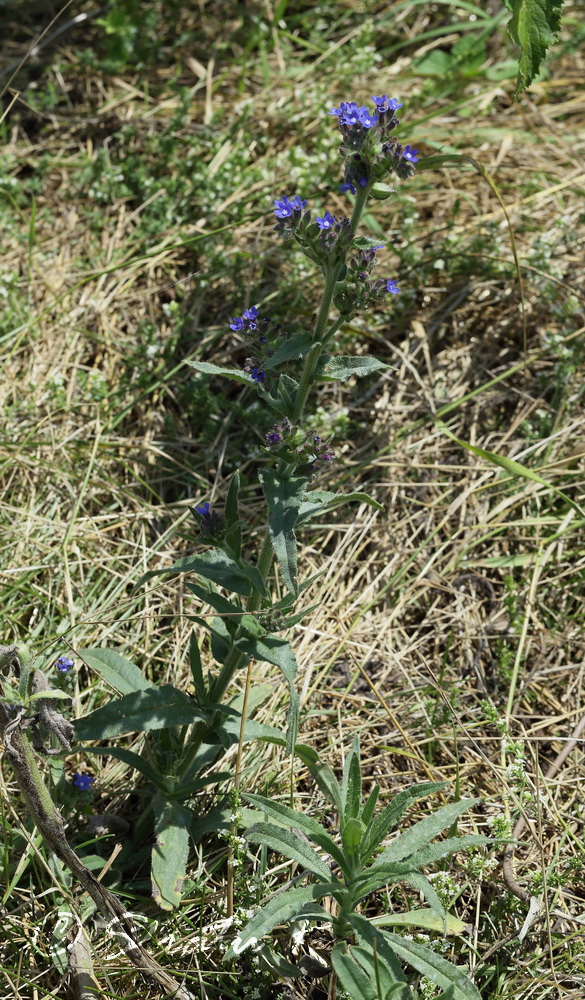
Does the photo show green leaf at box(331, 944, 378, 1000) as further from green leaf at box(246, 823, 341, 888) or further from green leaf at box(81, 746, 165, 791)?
green leaf at box(81, 746, 165, 791)

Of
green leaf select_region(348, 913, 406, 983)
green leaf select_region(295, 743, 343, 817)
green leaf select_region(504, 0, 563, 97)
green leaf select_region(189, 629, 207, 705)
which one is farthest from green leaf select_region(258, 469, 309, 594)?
green leaf select_region(504, 0, 563, 97)

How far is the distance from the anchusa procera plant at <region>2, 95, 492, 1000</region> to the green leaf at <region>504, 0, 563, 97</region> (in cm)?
78

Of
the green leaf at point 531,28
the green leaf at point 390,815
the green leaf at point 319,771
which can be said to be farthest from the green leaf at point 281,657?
the green leaf at point 531,28

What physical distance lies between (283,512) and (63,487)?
5.40 feet

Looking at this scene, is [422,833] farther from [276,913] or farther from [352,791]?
[276,913]

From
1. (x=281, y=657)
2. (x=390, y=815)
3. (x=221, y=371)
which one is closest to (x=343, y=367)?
(x=221, y=371)

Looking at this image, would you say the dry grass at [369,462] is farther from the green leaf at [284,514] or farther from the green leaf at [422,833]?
the green leaf at [284,514]

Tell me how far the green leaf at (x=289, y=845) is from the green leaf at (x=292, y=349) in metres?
1.36

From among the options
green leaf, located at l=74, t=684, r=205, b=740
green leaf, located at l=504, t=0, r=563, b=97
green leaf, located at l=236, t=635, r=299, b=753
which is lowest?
green leaf, located at l=74, t=684, r=205, b=740

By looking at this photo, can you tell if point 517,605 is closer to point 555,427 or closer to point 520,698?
point 520,698

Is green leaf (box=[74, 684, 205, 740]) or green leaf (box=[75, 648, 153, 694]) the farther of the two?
green leaf (box=[75, 648, 153, 694])

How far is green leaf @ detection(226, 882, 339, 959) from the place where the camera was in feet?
8.04

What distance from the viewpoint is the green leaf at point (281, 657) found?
2.51 m

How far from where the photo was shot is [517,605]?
3752 millimetres
